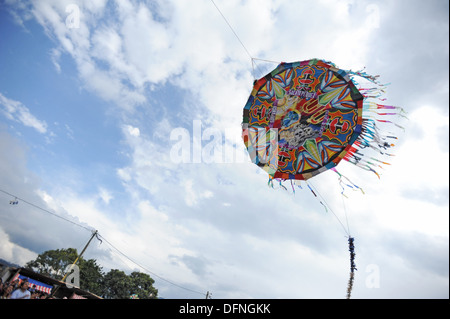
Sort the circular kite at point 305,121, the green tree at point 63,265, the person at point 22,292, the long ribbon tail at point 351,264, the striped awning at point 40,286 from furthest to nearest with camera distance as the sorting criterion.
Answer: the green tree at point 63,265 < the striped awning at point 40,286 < the long ribbon tail at point 351,264 < the circular kite at point 305,121 < the person at point 22,292

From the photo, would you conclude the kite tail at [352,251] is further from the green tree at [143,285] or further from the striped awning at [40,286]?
the green tree at [143,285]

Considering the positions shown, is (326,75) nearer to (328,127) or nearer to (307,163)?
(328,127)

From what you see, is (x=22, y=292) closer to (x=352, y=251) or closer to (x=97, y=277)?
(x=352, y=251)

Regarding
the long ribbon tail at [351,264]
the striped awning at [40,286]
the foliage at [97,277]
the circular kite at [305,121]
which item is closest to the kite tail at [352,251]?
the long ribbon tail at [351,264]

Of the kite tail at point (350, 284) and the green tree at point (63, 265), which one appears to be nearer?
the kite tail at point (350, 284)

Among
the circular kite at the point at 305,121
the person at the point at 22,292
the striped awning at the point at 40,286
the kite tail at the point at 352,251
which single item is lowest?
the striped awning at the point at 40,286

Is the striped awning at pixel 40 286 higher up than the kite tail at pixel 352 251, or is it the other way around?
the kite tail at pixel 352 251

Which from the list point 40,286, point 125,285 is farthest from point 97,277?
point 40,286

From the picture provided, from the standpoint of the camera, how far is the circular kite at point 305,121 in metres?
7.44

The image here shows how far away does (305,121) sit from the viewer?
820 centimetres

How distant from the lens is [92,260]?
1453 inches
